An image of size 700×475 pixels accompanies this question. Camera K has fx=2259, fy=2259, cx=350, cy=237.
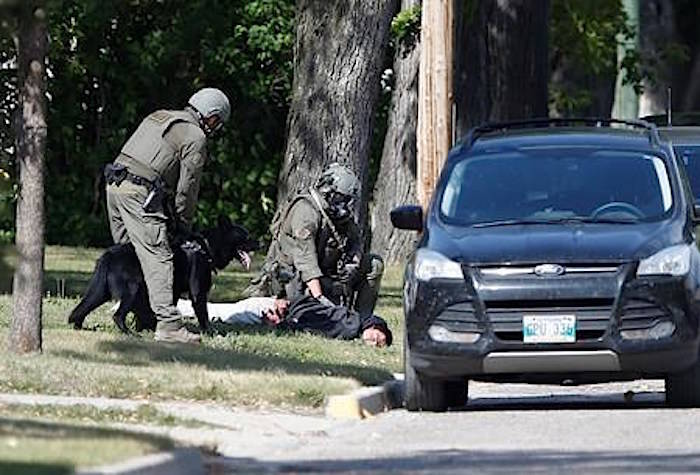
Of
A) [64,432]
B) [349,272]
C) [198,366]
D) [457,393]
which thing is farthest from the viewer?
[349,272]

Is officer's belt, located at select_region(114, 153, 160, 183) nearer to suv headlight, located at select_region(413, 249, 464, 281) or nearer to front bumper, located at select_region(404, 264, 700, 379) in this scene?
suv headlight, located at select_region(413, 249, 464, 281)

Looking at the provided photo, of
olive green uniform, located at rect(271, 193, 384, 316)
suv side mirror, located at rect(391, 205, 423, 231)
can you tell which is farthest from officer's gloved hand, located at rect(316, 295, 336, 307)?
suv side mirror, located at rect(391, 205, 423, 231)

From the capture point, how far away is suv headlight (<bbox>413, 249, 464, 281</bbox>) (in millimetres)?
14469

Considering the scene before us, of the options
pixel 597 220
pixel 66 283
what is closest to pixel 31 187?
pixel 597 220

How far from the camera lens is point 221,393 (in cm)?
1473

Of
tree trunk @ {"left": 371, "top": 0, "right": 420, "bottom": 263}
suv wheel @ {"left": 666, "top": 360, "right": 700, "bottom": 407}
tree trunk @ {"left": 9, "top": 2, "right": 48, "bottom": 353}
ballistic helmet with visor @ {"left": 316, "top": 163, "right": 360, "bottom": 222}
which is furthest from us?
tree trunk @ {"left": 371, "top": 0, "right": 420, "bottom": 263}

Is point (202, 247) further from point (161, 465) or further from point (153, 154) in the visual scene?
point (161, 465)

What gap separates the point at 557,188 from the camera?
1552 cm

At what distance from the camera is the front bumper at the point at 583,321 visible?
14203 millimetres

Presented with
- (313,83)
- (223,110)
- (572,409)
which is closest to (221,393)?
(572,409)

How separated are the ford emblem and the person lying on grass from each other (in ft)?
13.6

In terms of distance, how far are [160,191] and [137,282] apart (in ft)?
2.42

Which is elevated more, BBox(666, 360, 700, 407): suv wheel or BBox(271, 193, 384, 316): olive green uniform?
BBox(271, 193, 384, 316): olive green uniform

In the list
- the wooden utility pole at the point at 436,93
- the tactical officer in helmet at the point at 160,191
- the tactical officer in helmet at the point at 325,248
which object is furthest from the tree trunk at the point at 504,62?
the tactical officer in helmet at the point at 160,191
